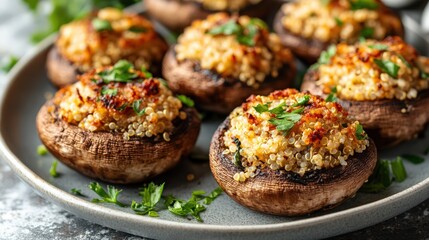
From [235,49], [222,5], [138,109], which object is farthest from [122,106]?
[222,5]

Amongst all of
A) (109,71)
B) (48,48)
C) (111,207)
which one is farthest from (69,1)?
(111,207)

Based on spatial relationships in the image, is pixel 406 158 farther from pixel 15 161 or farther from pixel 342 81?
pixel 15 161

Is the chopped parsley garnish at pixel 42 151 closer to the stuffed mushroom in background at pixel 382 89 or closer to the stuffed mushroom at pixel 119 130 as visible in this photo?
the stuffed mushroom at pixel 119 130

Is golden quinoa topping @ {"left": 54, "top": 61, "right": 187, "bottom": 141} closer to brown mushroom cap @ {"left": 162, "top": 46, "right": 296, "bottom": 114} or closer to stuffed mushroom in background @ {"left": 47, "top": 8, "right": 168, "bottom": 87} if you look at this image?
brown mushroom cap @ {"left": 162, "top": 46, "right": 296, "bottom": 114}

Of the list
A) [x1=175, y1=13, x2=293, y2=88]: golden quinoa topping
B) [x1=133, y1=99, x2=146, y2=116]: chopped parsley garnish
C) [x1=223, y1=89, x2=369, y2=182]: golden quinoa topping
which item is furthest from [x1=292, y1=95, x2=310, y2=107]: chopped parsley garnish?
[x1=133, y1=99, x2=146, y2=116]: chopped parsley garnish

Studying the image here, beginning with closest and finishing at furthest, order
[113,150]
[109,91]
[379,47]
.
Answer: [113,150]
[109,91]
[379,47]

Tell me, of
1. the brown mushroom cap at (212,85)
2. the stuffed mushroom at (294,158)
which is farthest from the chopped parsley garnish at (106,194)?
the brown mushroom cap at (212,85)

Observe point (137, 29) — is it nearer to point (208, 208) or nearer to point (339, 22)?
point (339, 22)
